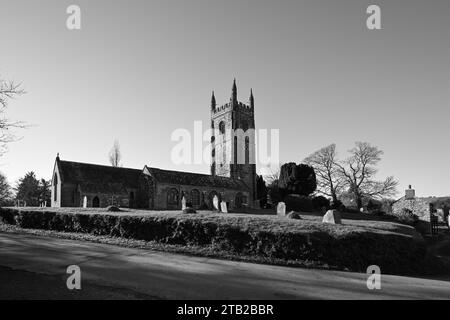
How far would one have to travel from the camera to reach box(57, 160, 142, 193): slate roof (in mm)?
38938

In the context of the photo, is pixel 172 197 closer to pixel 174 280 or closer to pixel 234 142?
pixel 234 142

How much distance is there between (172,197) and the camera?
141 feet

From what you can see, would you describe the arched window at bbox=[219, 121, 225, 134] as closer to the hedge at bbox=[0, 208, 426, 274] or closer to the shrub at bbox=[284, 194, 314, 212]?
the shrub at bbox=[284, 194, 314, 212]

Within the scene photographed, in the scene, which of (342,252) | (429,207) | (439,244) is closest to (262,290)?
(342,252)

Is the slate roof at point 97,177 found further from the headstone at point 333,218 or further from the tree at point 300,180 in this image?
the headstone at point 333,218

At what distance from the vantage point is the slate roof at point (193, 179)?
4283 cm

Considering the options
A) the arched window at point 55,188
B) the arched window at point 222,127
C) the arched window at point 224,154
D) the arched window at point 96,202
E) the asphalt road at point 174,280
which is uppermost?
the arched window at point 222,127

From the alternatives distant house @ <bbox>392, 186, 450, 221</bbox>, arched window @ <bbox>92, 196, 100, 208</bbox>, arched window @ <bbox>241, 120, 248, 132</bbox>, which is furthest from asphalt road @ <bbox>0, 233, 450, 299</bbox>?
arched window @ <bbox>241, 120, 248, 132</bbox>

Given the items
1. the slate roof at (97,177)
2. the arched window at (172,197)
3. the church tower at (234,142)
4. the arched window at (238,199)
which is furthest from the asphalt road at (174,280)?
the church tower at (234,142)

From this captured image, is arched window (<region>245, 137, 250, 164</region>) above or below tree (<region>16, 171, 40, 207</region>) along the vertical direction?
above

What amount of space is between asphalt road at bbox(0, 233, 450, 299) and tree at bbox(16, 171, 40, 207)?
2352 inches

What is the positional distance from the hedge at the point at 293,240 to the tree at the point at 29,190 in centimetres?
5866

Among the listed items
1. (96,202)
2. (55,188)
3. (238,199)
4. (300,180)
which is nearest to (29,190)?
(55,188)

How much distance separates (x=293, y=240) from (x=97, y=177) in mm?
33870
